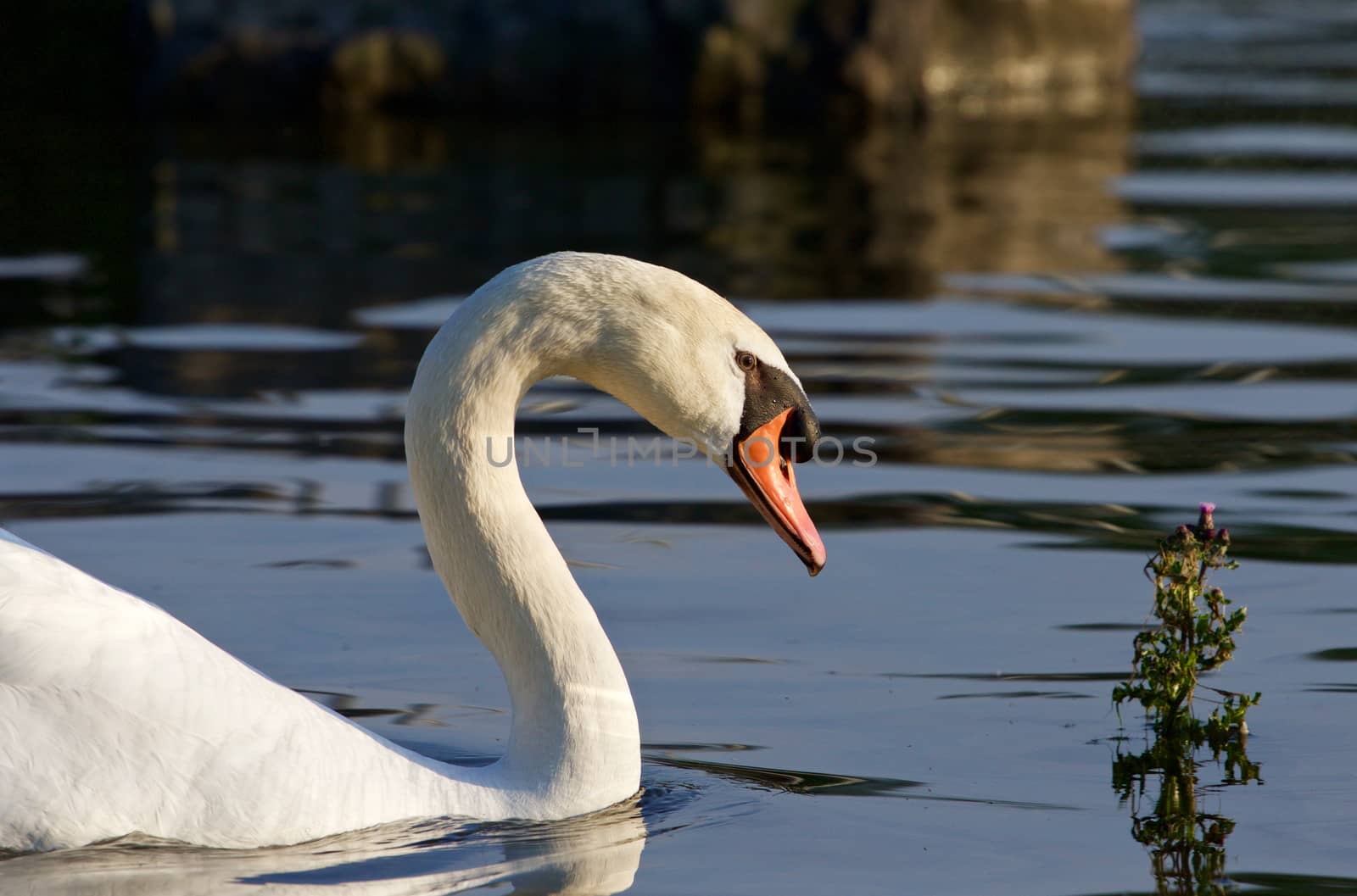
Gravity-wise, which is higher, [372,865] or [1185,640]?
[1185,640]

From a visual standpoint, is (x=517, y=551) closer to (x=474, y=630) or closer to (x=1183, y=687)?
(x=474, y=630)

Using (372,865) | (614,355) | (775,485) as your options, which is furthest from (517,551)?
(372,865)

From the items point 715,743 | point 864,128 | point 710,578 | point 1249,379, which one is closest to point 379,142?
point 864,128

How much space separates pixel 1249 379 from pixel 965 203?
5561 millimetres

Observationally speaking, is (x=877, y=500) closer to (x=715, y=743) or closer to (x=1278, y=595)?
(x=1278, y=595)

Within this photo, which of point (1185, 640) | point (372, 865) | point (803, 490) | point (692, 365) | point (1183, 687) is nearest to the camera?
point (372, 865)

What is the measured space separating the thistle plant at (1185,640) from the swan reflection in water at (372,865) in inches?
53.1

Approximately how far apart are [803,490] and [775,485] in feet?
9.28

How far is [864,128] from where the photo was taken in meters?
18.8

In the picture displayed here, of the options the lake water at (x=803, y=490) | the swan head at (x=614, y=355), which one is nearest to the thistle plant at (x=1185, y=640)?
the lake water at (x=803, y=490)

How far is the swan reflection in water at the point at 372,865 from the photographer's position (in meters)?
3.88

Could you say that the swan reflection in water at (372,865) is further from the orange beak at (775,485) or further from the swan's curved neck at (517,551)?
the orange beak at (775,485)

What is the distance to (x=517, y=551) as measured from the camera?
14.7 feet

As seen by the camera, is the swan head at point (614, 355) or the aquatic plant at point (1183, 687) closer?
the swan head at point (614, 355)
